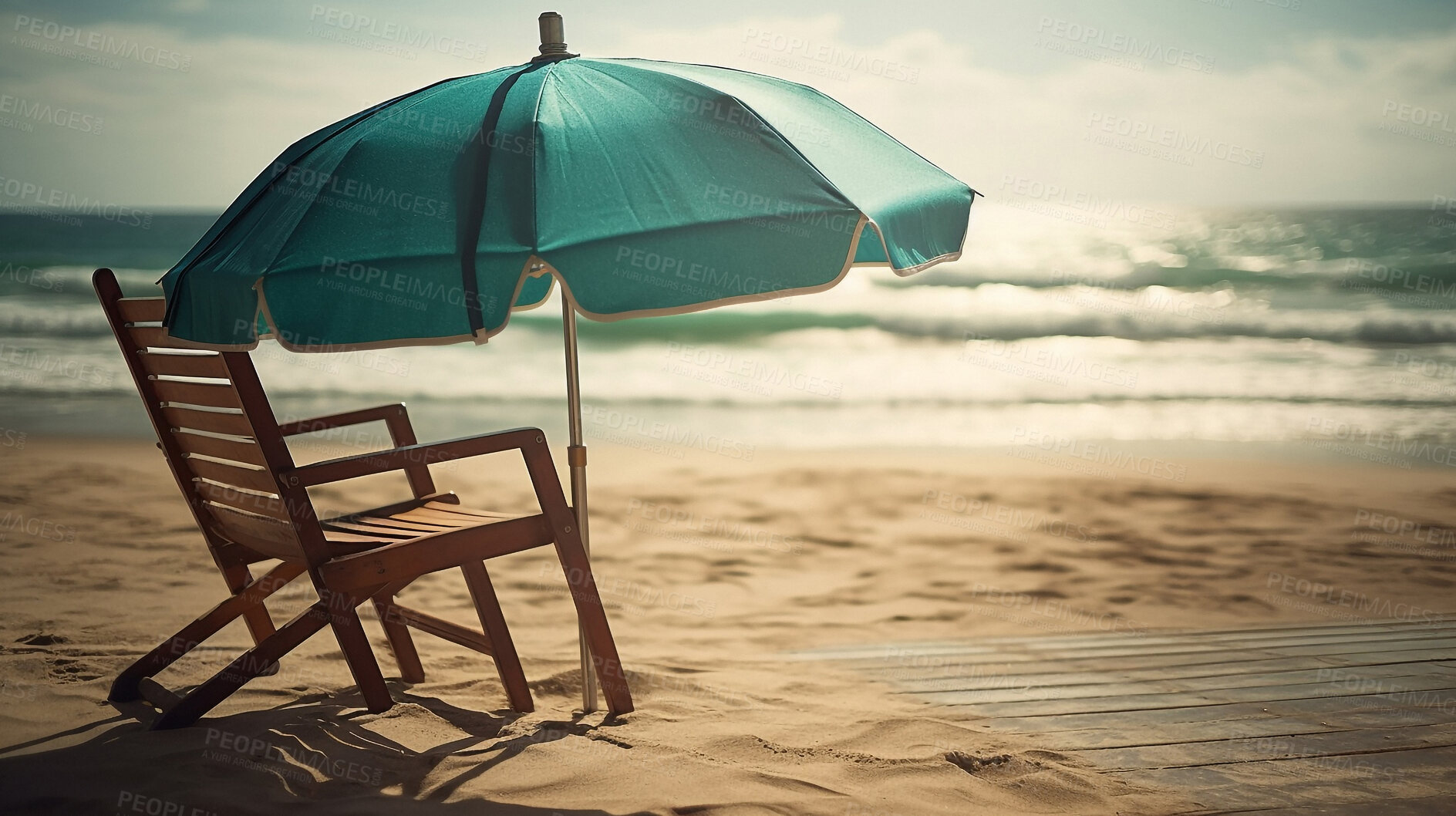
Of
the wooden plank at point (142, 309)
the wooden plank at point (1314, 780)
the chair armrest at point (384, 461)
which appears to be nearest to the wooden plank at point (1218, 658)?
the wooden plank at point (1314, 780)

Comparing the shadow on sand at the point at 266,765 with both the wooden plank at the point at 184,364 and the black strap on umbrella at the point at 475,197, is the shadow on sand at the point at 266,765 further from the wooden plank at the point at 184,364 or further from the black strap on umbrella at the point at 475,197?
the black strap on umbrella at the point at 475,197

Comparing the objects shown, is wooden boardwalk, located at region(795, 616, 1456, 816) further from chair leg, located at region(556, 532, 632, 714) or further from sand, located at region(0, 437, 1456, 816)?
chair leg, located at region(556, 532, 632, 714)

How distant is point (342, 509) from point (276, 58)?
17214 millimetres

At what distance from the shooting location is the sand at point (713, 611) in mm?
2389

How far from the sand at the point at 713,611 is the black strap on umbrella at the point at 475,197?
3.86 ft

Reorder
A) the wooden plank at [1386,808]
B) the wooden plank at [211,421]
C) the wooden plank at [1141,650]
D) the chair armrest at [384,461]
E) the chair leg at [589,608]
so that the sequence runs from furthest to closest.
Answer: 1. the wooden plank at [1141,650]
2. the chair leg at [589,608]
3. the wooden plank at [211,421]
4. the chair armrest at [384,461]
5. the wooden plank at [1386,808]

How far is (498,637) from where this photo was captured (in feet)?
9.66

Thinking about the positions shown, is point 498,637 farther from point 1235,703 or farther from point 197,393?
point 1235,703

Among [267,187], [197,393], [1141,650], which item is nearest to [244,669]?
[197,393]

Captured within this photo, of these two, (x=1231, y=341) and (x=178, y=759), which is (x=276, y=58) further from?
(x=178, y=759)

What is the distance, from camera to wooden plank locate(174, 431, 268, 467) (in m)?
2.58

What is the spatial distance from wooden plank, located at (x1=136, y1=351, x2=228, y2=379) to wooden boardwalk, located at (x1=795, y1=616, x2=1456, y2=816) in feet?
7.49

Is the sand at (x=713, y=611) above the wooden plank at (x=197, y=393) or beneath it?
beneath

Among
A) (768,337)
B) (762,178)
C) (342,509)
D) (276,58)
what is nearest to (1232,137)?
(768,337)
